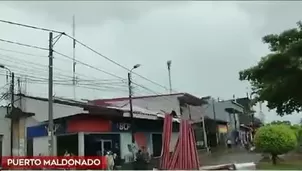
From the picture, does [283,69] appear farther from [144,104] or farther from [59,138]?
[144,104]

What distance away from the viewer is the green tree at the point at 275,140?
2630cm

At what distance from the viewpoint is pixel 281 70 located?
2091 centimetres

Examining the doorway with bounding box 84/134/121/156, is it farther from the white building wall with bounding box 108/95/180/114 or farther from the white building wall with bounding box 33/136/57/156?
the white building wall with bounding box 108/95/180/114

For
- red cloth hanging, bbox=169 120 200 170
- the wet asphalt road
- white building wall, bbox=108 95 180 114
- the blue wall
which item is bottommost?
the wet asphalt road

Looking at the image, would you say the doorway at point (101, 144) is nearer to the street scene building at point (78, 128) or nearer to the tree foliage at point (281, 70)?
the street scene building at point (78, 128)

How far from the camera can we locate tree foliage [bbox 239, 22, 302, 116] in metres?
20.0

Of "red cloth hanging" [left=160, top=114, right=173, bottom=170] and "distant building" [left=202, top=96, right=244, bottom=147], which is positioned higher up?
"distant building" [left=202, top=96, right=244, bottom=147]

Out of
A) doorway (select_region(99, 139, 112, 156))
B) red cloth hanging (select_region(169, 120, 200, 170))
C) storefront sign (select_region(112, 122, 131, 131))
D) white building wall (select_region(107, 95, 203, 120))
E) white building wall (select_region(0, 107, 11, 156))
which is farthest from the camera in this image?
white building wall (select_region(107, 95, 203, 120))

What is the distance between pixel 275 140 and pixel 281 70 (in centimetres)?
676

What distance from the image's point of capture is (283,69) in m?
20.8

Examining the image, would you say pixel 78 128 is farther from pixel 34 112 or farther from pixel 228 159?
pixel 228 159

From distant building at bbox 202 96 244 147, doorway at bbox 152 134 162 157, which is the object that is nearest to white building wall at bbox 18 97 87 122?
doorway at bbox 152 134 162 157

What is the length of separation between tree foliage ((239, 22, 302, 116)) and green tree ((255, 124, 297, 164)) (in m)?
3.42

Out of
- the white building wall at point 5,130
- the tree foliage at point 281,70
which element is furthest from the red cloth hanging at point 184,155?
the white building wall at point 5,130
